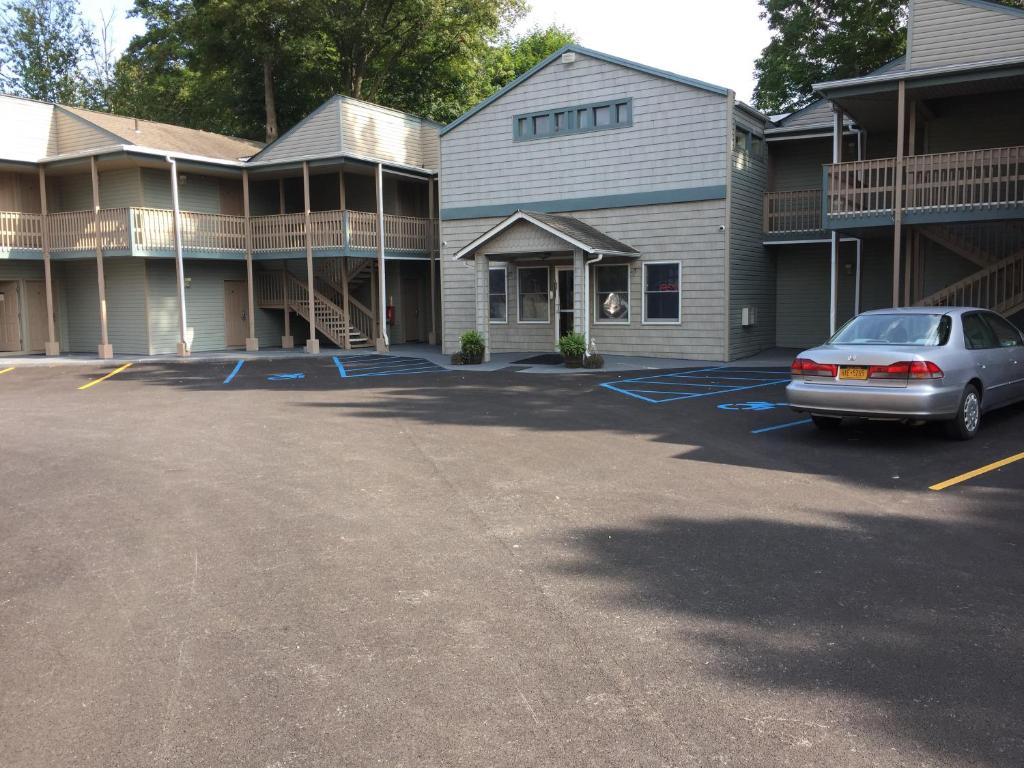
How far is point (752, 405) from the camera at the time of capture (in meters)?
13.1

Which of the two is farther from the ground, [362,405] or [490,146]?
[490,146]

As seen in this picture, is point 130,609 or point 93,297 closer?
point 130,609

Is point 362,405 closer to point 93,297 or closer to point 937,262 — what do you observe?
point 937,262

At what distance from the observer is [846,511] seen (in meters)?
6.90

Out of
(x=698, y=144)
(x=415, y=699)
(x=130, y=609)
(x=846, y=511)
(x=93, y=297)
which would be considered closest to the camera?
(x=415, y=699)

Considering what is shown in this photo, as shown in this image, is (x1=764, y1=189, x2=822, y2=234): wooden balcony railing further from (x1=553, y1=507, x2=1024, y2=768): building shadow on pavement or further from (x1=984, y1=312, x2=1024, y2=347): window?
(x1=553, y1=507, x2=1024, y2=768): building shadow on pavement

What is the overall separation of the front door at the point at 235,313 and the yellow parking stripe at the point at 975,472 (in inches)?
908

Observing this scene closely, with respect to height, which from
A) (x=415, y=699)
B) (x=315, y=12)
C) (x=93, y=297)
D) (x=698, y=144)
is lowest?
(x=415, y=699)

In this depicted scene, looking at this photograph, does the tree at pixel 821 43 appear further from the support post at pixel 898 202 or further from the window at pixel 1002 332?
the window at pixel 1002 332

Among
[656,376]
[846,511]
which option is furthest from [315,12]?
[846,511]

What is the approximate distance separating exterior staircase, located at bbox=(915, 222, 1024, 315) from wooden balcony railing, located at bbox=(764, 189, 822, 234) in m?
3.99

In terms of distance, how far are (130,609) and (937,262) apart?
20.3m

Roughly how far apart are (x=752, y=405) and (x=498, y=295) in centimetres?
1155

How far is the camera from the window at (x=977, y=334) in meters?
9.93
